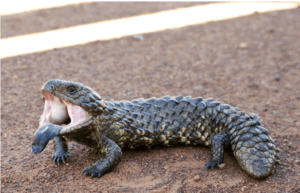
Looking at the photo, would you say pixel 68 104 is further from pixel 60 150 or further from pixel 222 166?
pixel 222 166

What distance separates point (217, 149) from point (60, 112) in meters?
1.86

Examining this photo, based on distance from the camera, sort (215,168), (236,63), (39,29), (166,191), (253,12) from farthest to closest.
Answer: (253,12) < (39,29) < (236,63) < (215,168) < (166,191)

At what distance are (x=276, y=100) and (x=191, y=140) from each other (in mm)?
2306

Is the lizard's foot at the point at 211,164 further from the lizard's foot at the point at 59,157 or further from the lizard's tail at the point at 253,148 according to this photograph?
the lizard's foot at the point at 59,157

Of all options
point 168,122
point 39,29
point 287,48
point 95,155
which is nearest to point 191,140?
point 168,122

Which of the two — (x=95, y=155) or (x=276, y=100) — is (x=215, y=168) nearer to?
(x=95, y=155)

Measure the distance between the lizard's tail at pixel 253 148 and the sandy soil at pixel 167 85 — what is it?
5.1 inches

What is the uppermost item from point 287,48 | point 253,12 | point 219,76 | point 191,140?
point 253,12

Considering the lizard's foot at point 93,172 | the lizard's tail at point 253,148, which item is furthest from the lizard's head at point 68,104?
the lizard's tail at point 253,148

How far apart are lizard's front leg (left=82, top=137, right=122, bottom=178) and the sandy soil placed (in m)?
0.07

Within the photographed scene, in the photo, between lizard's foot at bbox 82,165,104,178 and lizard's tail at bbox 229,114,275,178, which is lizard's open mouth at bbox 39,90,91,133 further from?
lizard's tail at bbox 229,114,275,178

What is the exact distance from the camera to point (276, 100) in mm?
5980

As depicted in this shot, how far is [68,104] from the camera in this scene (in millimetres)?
3906

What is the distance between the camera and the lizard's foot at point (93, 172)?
3865 millimetres
